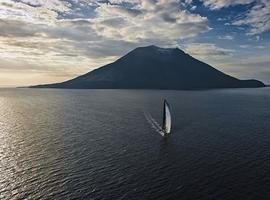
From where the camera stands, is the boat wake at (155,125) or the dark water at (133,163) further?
the boat wake at (155,125)

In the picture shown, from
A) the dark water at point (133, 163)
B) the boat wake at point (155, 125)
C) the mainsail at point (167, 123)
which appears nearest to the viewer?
the dark water at point (133, 163)

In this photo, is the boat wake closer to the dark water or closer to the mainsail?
the mainsail

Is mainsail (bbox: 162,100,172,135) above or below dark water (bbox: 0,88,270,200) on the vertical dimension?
above

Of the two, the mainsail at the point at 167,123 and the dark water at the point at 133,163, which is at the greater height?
the mainsail at the point at 167,123

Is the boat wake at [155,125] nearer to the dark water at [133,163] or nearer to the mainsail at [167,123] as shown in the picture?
the mainsail at [167,123]

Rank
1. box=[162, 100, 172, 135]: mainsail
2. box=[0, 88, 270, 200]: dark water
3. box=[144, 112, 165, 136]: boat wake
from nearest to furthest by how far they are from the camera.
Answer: box=[0, 88, 270, 200]: dark water → box=[162, 100, 172, 135]: mainsail → box=[144, 112, 165, 136]: boat wake

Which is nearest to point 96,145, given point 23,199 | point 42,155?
point 42,155

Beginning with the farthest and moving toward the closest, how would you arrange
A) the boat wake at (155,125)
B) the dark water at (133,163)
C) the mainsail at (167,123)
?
the boat wake at (155,125) → the mainsail at (167,123) → the dark water at (133,163)

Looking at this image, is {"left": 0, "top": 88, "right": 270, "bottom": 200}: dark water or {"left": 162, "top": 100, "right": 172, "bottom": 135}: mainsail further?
{"left": 162, "top": 100, "right": 172, "bottom": 135}: mainsail

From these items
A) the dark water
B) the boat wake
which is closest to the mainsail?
the boat wake

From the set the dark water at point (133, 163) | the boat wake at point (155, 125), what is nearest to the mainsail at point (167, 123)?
the boat wake at point (155, 125)

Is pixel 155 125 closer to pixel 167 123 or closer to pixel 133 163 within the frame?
pixel 167 123

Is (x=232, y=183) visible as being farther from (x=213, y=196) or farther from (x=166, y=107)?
(x=166, y=107)
